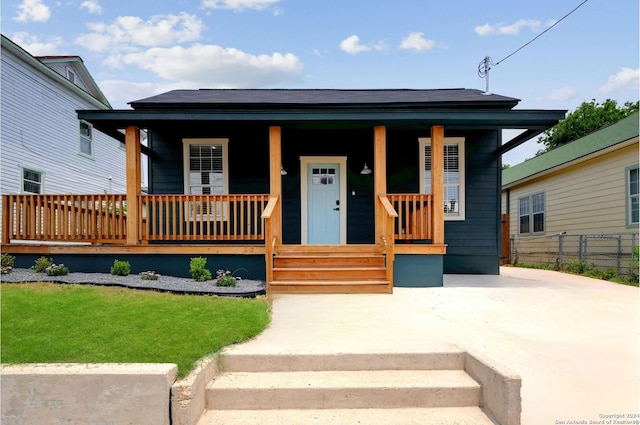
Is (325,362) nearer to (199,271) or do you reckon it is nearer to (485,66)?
(199,271)

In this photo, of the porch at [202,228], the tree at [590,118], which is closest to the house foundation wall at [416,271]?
the porch at [202,228]

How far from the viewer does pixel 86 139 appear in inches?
519

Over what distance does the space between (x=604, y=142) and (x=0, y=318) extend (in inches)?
524

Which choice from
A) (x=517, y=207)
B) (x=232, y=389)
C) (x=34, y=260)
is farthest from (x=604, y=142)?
(x=34, y=260)

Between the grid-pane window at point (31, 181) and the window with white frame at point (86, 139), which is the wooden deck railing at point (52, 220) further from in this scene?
the window with white frame at point (86, 139)

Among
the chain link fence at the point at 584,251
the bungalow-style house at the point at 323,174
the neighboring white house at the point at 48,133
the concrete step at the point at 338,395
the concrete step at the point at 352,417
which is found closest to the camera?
the concrete step at the point at 352,417

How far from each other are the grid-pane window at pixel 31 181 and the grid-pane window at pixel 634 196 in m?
16.7

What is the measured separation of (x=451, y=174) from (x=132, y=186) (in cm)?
683

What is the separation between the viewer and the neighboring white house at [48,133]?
9930 millimetres

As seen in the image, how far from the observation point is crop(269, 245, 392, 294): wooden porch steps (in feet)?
19.0

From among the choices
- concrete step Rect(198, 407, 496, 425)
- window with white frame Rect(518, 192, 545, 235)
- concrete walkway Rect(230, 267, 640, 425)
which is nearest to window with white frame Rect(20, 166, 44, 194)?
concrete walkway Rect(230, 267, 640, 425)

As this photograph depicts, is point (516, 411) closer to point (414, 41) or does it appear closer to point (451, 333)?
point (451, 333)

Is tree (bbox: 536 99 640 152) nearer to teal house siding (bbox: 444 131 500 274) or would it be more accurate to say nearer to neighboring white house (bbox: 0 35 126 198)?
teal house siding (bbox: 444 131 500 274)

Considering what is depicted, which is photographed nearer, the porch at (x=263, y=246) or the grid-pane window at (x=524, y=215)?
the porch at (x=263, y=246)
